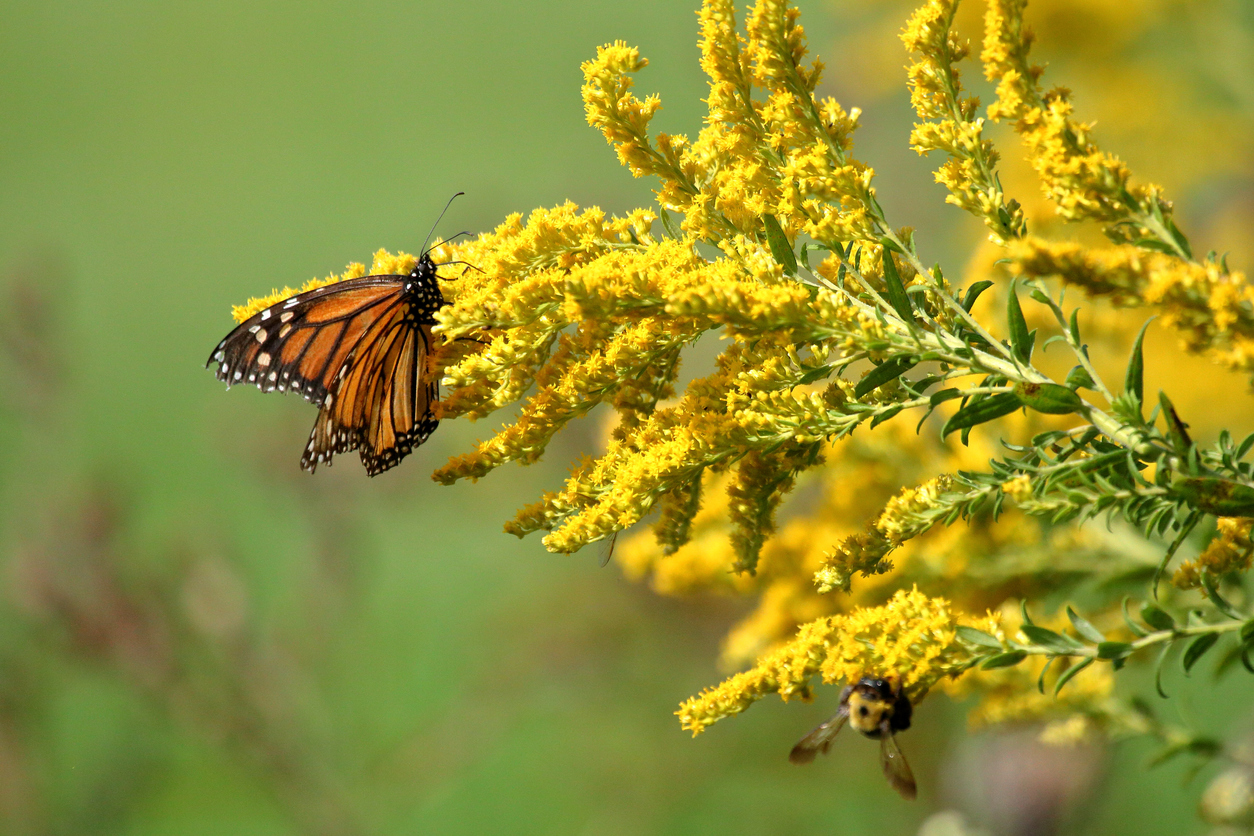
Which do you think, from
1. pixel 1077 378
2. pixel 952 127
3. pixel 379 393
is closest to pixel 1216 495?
pixel 1077 378

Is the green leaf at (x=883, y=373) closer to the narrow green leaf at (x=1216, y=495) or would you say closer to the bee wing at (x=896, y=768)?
the narrow green leaf at (x=1216, y=495)

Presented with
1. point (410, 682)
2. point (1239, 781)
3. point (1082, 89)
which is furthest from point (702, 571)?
point (410, 682)

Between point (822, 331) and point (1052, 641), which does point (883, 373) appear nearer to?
point (822, 331)

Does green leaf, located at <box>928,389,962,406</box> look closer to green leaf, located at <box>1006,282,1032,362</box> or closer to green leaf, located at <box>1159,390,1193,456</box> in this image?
green leaf, located at <box>1006,282,1032,362</box>

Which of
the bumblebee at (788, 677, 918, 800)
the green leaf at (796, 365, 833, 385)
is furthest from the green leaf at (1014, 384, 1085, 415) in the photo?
the bumblebee at (788, 677, 918, 800)

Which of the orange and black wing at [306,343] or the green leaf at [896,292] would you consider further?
the orange and black wing at [306,343]

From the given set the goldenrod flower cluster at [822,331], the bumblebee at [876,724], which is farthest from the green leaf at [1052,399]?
the bumblebee at [876,724]
